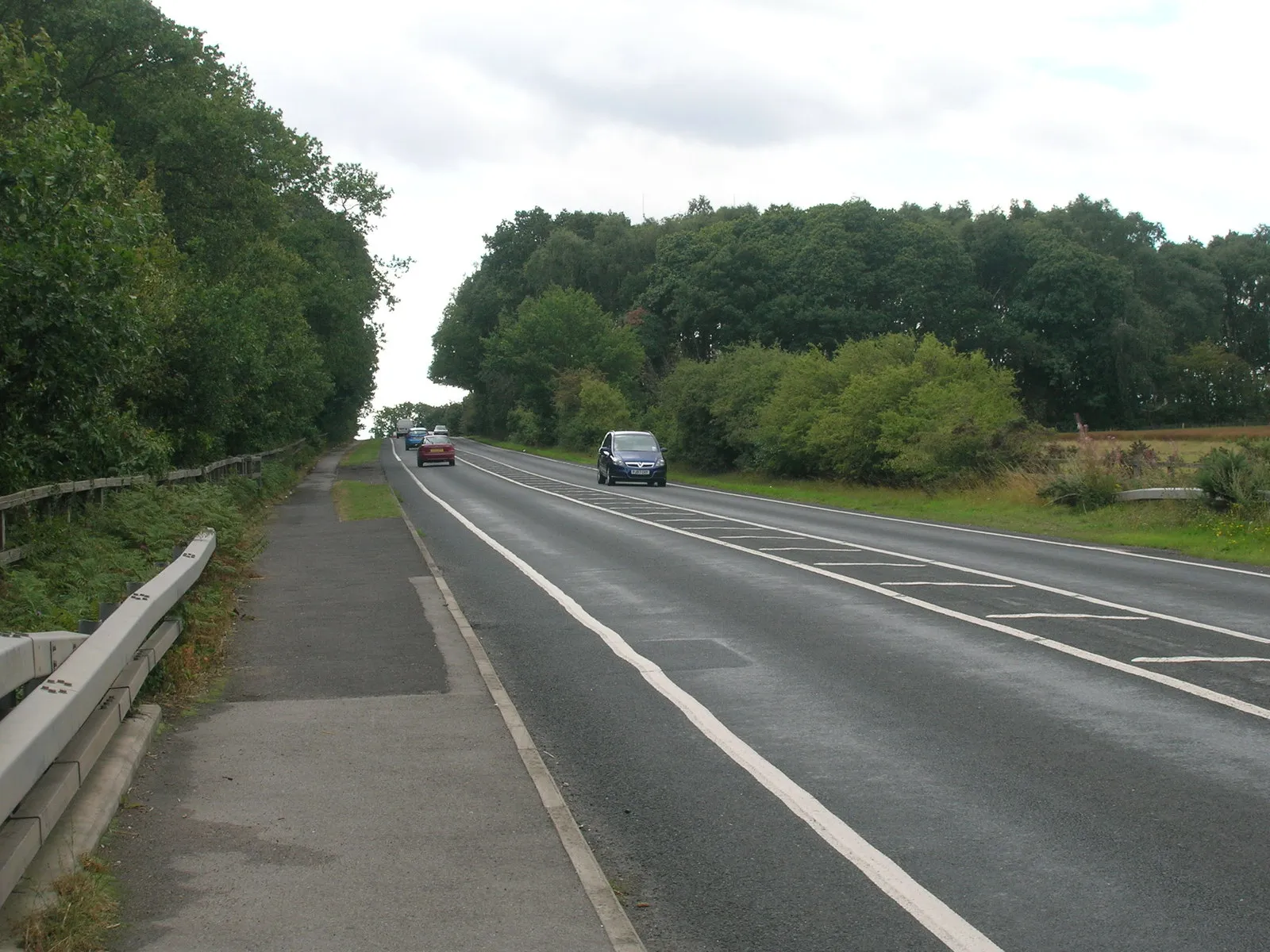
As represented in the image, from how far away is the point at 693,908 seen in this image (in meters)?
4.91

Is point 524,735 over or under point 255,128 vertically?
under

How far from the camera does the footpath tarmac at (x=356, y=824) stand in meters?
4.52

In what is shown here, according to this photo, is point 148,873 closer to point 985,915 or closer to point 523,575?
point 985,915

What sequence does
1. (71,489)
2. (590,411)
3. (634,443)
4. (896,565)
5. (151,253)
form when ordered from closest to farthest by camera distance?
(71,489), (896,565), (151,253), (634,443), (590,411)

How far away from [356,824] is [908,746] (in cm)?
326

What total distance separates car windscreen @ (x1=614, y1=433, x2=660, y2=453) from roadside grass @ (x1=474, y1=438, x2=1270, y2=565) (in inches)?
181

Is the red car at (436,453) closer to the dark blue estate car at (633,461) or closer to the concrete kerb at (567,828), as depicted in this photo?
the dark blue estate car at (633,461)

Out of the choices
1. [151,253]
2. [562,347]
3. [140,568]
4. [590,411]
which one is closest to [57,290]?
[140,568]

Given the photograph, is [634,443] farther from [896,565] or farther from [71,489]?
[71,489]

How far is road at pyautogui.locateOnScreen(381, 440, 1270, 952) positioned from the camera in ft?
16.0

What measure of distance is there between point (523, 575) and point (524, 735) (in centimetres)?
930

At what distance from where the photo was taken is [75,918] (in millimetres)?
4258

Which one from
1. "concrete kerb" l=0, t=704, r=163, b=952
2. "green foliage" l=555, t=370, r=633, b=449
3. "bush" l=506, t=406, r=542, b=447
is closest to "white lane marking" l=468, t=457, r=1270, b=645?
"concrete kerb" l=0, t=704, r=163, b=952

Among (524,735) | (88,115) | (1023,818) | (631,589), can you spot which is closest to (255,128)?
(88,115)
